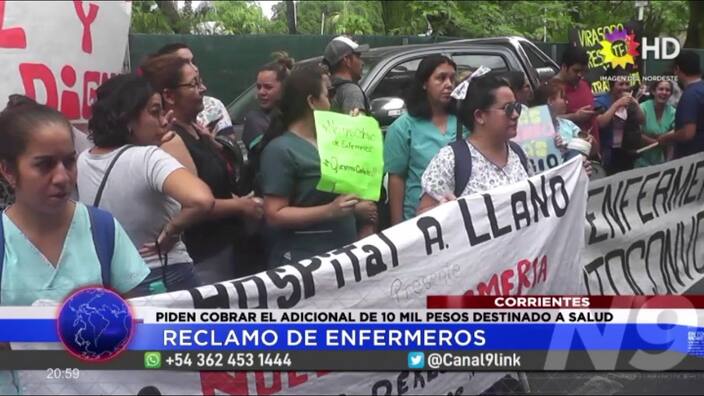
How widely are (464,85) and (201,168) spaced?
3.65ft

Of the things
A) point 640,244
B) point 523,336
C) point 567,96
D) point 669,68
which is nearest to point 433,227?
point 523,336

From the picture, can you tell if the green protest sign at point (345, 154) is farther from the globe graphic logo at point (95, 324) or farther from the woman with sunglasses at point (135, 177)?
the globe graphic logo at point (95, 324)

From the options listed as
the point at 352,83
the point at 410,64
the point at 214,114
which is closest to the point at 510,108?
the point at 410,64

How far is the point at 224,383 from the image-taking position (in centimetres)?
438

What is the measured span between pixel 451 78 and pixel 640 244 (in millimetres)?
1767

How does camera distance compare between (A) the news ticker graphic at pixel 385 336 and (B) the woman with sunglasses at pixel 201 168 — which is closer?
(A) the news ticker graphic at pixel 385 336

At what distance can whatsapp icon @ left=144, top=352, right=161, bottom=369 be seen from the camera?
4266mm

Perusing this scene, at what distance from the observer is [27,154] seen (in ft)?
12.7

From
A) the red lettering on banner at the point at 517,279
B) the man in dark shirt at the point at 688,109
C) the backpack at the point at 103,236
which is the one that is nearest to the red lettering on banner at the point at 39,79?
the backpack at the point at 103,236

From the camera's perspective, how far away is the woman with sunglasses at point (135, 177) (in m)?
4.11

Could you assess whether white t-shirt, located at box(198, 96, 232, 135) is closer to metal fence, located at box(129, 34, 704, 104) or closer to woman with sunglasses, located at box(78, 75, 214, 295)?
metal fence, located at box(129, 34, 704, 104)

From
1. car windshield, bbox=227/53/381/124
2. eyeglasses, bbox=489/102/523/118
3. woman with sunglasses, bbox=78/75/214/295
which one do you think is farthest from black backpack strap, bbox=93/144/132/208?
eyeglasses, bbox=489/102/523/118

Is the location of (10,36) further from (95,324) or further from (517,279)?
(517,279)

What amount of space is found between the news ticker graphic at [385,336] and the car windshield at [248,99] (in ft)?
2.83
